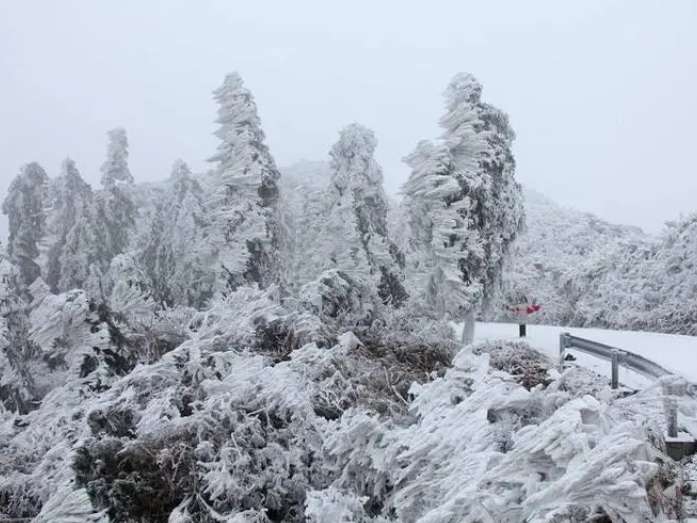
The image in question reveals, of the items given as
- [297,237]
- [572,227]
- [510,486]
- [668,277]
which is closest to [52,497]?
[510,486]

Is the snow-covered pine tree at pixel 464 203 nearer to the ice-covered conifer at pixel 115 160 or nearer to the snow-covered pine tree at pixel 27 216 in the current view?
the ice-covered conifer at pixel 115 160

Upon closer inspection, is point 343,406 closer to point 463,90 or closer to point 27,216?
point 463,90

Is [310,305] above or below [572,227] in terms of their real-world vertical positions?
below

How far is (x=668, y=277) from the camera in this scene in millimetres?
23562

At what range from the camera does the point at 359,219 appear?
988 inches

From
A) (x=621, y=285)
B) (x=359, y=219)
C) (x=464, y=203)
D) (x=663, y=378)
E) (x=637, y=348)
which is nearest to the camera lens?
(x=663, y=378)

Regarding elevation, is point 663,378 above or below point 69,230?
below

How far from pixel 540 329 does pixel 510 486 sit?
740 inches

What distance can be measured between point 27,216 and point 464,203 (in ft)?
79.4

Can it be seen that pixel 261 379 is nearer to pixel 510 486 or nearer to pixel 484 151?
pixel 510 486

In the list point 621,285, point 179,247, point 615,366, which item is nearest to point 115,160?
point 179,247

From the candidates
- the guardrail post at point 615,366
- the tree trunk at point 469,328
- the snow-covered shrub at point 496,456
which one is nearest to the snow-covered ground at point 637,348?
the guardrail post at point 615,366

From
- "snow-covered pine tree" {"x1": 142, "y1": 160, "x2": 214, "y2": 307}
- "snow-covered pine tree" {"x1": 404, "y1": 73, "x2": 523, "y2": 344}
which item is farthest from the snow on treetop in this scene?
"snow-covered pine tree" {"x1": 142, "y1": 160, "x2": 214, "y2": 307}

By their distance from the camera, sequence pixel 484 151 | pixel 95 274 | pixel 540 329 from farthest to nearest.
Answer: pixel 95 274 < pixel 540 329 < pixel 484 151
